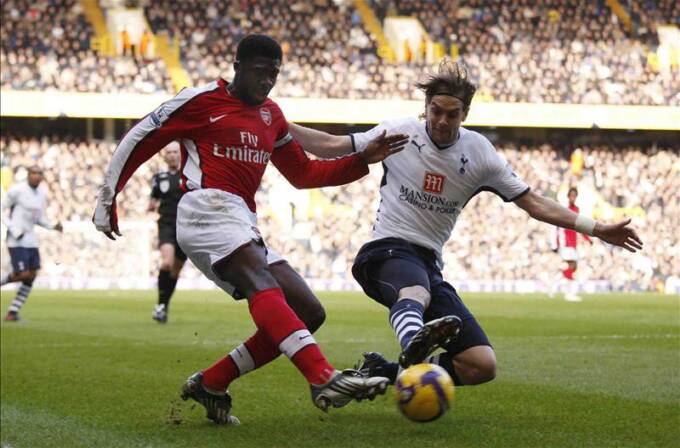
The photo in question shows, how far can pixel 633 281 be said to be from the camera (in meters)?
33.5

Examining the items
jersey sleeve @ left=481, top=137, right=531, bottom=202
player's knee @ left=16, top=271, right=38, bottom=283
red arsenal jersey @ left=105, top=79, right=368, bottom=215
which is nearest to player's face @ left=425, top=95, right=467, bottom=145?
jersey sleeve @ left=481, top=137, right=531, bottom=202

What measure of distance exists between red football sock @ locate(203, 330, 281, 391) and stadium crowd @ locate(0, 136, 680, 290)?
24220mm

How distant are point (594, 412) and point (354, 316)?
441 inches

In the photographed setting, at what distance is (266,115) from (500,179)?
1493mm

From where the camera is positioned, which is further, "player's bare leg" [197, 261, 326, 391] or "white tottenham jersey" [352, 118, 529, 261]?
"white tottenham jersey" [352, 118, 529, 261]

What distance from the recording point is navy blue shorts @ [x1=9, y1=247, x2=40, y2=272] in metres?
16.9

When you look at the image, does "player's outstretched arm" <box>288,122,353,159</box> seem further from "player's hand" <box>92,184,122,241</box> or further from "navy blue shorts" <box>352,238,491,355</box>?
"player's hand" <box>92,184,122,241</box>

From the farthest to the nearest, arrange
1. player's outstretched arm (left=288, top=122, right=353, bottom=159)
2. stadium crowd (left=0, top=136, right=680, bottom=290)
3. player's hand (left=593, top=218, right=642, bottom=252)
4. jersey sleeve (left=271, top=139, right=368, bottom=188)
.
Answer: stadium crowd (left=0, top=136, right=680, bottom=290)
player's outstretched arm (left=288, top=122, right=353, bottom=159)
player's hand (left=593, top=218, right=642, bottom=252)
jersey sleeve (left=271, top=139, right=368, bottom=188)

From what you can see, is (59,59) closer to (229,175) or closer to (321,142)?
(321,142)

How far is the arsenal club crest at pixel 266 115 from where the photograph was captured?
6.50 meters

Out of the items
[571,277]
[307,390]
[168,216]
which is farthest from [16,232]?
[571,277]

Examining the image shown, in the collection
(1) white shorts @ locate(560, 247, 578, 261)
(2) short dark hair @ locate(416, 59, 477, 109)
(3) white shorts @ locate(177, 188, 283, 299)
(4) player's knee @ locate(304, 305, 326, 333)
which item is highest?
(2) short dark hair @ locate(416, 59, 477, 109)

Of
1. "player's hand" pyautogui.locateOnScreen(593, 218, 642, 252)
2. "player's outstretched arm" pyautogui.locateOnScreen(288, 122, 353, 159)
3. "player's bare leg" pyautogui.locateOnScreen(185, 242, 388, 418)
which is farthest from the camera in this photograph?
"player's outstretched arm" pyautogui.locateOnScreen(288, 122, 353, 159)

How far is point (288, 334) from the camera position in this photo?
589 centimetres
